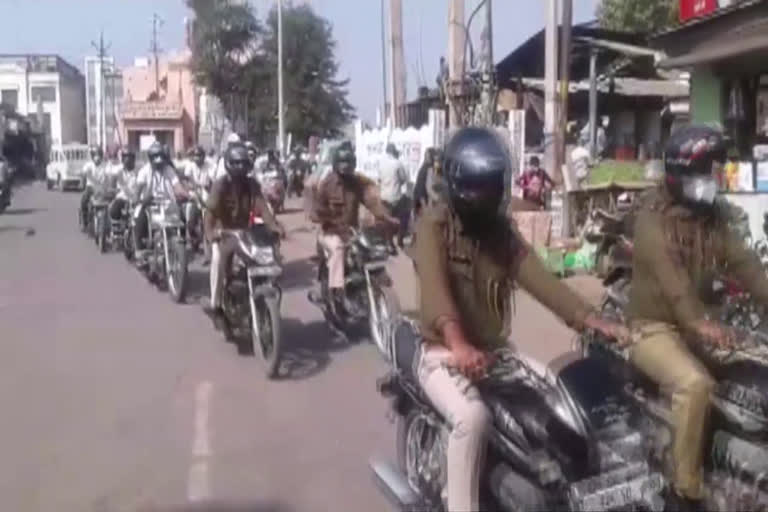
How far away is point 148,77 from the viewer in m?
81.4

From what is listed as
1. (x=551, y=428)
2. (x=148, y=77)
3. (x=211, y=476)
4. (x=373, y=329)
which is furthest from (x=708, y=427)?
(x=148, y=77)

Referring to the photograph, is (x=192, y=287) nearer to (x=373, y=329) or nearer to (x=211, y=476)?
(x=373, y=329)

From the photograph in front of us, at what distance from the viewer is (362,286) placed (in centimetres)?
953

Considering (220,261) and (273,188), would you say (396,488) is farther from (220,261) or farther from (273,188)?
(273,188)

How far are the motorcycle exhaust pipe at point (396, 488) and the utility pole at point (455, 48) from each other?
11776 millimetres

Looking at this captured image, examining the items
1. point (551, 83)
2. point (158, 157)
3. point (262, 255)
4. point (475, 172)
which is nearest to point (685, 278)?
point (475, 172)

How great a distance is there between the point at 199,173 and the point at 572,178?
7570 mm

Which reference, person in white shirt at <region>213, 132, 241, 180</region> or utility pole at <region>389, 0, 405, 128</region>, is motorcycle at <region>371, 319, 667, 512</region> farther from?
utility pole at <region>389, 0, 405, 128</region>

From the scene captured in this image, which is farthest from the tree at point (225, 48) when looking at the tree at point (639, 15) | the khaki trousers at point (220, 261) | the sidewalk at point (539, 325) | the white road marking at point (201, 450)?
the white road marking at point (201, 450)

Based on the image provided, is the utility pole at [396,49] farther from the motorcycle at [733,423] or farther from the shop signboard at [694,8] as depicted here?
the motorcycle at [733,423]

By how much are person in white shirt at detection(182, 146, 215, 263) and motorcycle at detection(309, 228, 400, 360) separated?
587cm

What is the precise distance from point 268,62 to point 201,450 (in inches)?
1811

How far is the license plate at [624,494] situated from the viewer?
12.8ft

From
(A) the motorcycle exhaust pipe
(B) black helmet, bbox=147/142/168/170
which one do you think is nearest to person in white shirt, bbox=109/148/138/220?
(B) black helmet, bbox=147/142/168/170
